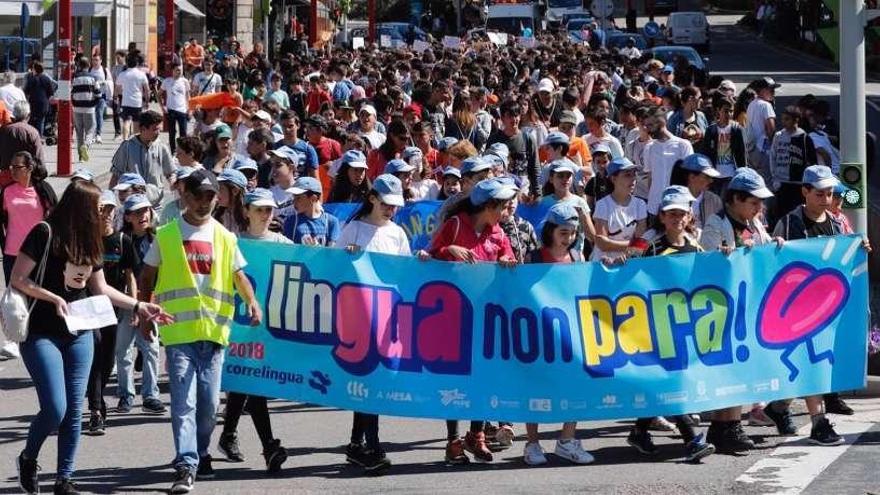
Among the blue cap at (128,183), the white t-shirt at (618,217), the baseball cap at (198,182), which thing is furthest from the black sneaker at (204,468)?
the white t-shirt at (618,217)

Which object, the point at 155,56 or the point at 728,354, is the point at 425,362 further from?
the point at 155,56

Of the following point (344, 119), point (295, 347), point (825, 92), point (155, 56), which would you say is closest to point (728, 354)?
point (295, 347)

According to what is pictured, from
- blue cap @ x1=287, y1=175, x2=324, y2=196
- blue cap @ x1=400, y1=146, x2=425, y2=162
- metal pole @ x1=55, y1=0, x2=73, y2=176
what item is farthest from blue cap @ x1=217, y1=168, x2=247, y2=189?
metal pole @ x1=55, y1=0, x2=73, y2=176

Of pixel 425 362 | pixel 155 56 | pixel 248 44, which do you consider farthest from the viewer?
pixel 248 44

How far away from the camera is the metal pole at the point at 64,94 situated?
90.2 feet

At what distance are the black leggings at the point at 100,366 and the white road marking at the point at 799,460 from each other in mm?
3888

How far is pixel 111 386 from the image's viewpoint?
1332 cm

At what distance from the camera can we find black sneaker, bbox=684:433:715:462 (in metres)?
10.4

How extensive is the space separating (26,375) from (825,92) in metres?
39.3

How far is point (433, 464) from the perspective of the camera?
10531mm

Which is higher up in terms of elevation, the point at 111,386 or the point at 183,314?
the point at 183,314

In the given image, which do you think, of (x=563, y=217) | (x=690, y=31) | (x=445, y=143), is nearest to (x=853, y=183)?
(x=563, y=217)

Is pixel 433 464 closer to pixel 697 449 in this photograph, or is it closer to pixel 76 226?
pixel 697 449

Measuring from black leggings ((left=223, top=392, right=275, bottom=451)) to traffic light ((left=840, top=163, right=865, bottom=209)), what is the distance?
4573mm
